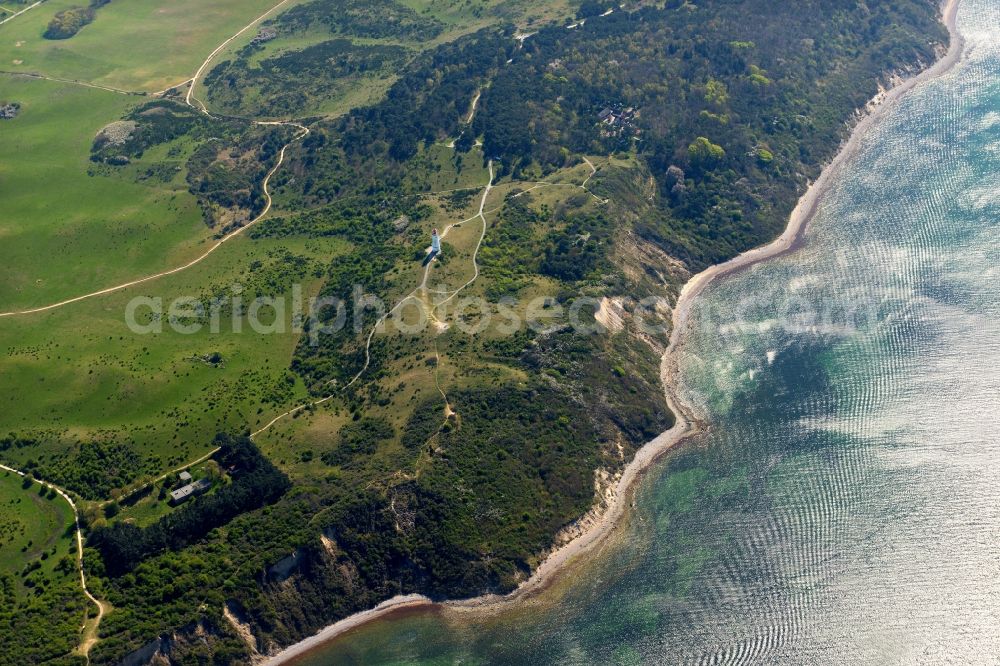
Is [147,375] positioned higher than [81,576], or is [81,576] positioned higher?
[147,375]

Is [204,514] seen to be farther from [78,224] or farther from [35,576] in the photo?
[78,224]

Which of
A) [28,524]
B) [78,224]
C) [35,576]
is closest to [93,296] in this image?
[78,224]

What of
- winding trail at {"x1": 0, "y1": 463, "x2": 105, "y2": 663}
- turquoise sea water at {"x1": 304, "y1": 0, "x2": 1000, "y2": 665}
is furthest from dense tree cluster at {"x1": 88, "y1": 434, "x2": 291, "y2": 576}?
turquoise sea water at {"x1": 304, "y1": 0, "x2": 1000, "y2": 665}

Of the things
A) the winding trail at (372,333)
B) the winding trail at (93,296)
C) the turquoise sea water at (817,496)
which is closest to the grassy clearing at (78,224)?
the winding trail at (93,296)

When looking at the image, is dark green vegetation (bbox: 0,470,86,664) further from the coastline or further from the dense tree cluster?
the coastline

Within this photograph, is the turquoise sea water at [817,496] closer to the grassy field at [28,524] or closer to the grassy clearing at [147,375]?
the grassy field at [28,524]

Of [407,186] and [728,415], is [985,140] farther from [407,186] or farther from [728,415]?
[407,186]
